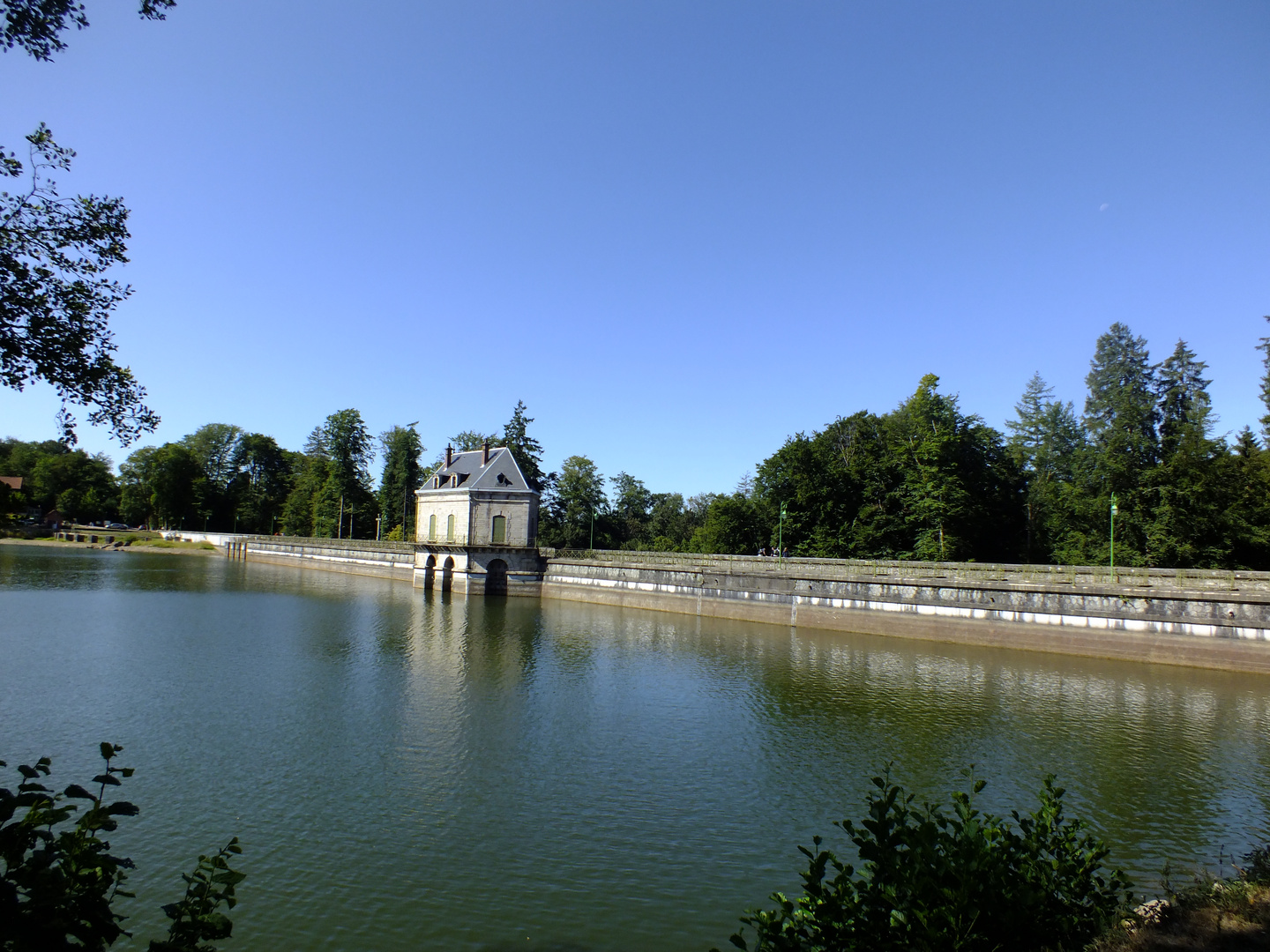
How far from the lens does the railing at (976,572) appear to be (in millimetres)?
24266

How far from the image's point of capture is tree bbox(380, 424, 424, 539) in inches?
2795

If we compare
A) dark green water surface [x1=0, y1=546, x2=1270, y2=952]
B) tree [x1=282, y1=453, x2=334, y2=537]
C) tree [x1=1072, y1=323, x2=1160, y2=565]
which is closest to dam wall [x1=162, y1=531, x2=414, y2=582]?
tree [x1=282, y1=453, x2=334, y2=537]

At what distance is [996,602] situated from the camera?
27.0 metres

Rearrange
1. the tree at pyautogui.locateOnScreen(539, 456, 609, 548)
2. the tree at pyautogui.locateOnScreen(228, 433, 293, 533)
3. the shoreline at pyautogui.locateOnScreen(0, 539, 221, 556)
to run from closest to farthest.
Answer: the tree at pyautogui.locateOnScreen(539, 456, 609, 548) < the shoreline at pyautogui.locateOnScreen(0, 539, 221, 556) < the tree at pyautogui.locateOnScreen(228, 433, 293, 533)

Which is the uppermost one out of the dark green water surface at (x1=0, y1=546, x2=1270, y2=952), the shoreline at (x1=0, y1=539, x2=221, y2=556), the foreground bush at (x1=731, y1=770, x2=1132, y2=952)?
the foreground bush at (x1=731, y1=770, x2=1132, y2=952)

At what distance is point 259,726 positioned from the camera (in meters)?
14.4

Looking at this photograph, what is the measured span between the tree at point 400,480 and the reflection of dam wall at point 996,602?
38.5 metres

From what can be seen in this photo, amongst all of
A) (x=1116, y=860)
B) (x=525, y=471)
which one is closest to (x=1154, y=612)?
(x=1116, y=860)

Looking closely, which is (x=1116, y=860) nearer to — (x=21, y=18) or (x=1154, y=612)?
(x=21, y=18)

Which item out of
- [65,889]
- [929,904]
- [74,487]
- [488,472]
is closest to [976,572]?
[929,904]

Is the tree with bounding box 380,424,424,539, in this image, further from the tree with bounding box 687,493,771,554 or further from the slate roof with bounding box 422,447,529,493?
the tree with bounding box 687,493,771,554

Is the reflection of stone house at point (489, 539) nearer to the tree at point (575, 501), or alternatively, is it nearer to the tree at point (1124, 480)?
the tree at point (575, 501)

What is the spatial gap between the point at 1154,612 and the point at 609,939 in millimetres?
24069

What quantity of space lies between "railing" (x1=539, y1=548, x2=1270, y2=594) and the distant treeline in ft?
24.3
